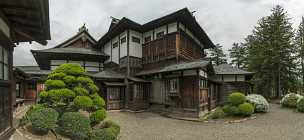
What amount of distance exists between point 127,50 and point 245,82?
12.4 metres

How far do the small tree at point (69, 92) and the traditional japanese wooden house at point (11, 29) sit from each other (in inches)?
100

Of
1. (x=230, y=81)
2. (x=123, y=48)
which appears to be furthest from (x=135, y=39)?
(x=230, y=81)

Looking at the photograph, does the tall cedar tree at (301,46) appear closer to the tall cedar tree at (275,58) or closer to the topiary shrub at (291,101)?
the tall cedar tree at (275,58)

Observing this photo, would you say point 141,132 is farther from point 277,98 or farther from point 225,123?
point 277,98

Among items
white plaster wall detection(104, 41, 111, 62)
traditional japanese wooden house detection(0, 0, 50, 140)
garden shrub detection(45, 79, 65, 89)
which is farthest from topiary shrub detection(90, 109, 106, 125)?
white plaster wall detection(104, 41, 111, 62)

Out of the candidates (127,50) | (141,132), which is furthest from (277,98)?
(141,132)

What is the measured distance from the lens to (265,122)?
11195 mm

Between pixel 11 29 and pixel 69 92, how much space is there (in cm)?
360

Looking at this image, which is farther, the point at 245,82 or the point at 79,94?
the point at 245,82

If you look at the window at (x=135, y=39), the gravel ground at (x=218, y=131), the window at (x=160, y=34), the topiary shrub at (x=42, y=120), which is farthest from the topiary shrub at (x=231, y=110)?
the topiary shrub at (x=42, y=120)

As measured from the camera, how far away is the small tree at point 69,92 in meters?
8.55

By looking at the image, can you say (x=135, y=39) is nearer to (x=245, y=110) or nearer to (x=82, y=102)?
(x=82, y=102)

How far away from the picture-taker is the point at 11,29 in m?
5.96

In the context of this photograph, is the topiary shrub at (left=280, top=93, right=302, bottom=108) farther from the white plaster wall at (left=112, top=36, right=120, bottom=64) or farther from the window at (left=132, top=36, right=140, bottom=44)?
the white plaster wall at (left=112, top=36, right=120, bottom=64)
